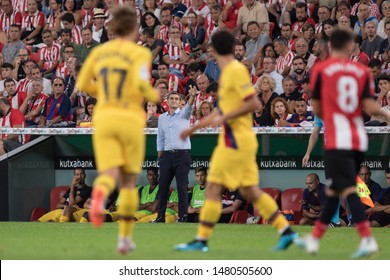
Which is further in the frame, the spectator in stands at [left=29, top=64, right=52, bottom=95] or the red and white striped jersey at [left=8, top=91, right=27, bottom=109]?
the spectator in stands at [left=29, top=64, right=52, bottom=95]

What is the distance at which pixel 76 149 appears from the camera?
21.7 m

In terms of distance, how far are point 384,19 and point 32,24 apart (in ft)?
28.8

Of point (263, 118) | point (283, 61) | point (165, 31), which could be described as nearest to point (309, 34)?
point (283, 61)

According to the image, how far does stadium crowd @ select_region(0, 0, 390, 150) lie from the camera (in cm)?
2030

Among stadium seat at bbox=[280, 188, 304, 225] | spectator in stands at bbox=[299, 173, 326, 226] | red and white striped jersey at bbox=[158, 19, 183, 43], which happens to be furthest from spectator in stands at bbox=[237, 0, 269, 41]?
spectator in stands at bbox=[299, 173, 326, 226]

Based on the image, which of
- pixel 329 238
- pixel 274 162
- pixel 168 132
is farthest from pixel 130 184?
pixel 274 162

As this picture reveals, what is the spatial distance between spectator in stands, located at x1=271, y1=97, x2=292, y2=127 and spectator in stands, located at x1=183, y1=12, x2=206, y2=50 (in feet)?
13.2

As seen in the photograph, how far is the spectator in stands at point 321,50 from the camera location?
2080cm

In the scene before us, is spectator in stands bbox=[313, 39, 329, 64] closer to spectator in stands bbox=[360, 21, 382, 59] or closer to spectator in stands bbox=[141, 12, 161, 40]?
spectator in stands bbox=[360, 21, 382, 59]

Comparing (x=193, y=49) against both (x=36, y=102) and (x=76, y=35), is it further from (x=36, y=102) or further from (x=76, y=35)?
(x=36, y=102)

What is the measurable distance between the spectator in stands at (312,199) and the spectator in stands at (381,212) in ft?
2.95

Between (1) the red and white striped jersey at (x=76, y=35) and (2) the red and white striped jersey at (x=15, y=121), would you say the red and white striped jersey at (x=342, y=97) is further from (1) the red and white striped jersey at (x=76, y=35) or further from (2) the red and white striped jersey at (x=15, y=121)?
(1) the red and white striped jersey at (x=76, y=35)

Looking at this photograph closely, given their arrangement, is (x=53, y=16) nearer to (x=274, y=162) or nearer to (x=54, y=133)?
(x=54, y=133)

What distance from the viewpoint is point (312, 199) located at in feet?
62.6
